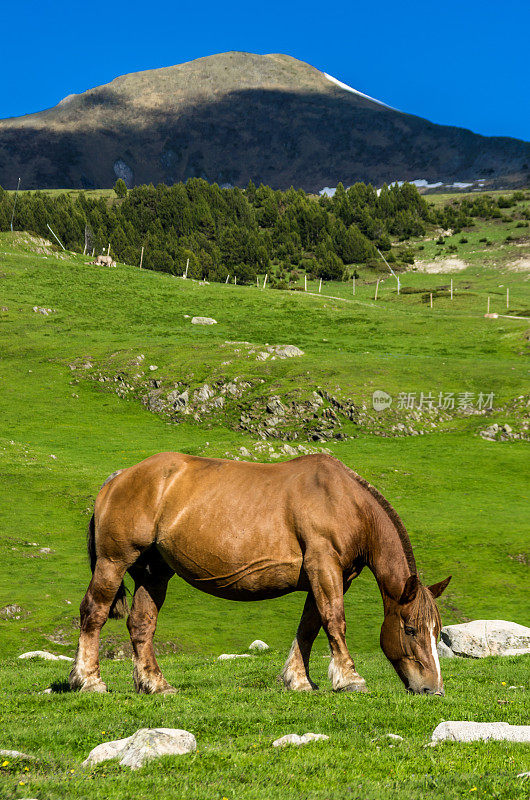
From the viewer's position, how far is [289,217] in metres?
182

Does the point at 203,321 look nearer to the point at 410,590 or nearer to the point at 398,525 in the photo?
the point at 398,525

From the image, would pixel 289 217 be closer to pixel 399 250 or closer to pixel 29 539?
pixel 399 250

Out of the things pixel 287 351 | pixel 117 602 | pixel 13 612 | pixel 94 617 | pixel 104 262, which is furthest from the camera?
pixel 104 262

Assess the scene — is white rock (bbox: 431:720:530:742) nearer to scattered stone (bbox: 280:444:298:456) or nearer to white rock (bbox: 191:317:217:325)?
scattered stone (bbox: 280:444:298:456)

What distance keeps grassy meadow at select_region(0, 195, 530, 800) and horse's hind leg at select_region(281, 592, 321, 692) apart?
0.34 meters

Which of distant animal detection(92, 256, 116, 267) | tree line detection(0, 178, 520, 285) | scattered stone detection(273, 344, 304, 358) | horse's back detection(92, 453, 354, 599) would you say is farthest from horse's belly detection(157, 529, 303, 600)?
tree line detection(0, 178, 520, 285)

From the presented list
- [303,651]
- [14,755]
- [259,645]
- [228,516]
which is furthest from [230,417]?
[14,755]

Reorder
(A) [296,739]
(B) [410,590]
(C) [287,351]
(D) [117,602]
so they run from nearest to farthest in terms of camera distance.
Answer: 1. (A) [296,739]
2. (B) [410,590]
3. (D) [117,602]
4. (C) [287,351]

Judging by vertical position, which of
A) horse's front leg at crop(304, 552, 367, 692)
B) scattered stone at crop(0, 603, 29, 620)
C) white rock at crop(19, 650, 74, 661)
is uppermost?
horse's front leg at crop(304, 552, 367, 692)

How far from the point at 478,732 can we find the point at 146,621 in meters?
5.42

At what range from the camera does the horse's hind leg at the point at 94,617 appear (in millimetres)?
11953

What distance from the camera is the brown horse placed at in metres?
10.8

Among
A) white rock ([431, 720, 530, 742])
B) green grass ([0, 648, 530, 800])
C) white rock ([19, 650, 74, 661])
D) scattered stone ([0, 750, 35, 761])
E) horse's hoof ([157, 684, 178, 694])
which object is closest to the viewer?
green grass ([0, 648, 530, 800])

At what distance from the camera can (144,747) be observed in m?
8.06
